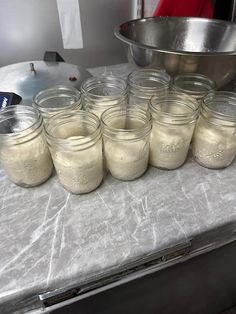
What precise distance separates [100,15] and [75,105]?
0.57 meters

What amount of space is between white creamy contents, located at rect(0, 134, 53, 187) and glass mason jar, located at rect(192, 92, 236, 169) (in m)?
0.32

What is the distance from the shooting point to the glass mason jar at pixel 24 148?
49 cm

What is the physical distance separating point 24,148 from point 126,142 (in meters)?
0.19

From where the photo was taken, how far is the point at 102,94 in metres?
0.64

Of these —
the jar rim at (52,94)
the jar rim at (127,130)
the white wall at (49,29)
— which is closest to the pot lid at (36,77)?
the jar rim at (52,94)

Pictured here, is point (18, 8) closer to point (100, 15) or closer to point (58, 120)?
point (100, 15)

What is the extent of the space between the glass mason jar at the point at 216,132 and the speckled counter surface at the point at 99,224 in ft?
0.10

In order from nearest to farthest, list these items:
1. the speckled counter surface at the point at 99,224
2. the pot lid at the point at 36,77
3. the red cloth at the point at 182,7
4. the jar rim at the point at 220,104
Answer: the speckled counter surface at the point at 99,224 < the jar rim at the point at 220,104 < the pot lid at the point at 36,77 < the red cloth at the point at 182,7

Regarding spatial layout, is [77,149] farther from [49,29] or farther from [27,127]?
[49,29]

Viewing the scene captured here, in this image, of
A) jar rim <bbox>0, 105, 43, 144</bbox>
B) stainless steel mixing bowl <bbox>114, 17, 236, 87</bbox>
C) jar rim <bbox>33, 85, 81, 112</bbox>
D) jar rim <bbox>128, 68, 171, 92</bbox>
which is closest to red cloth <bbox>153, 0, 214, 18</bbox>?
stainless steel mixing bowl <bbox>114, 17, 236, 87</bbox>

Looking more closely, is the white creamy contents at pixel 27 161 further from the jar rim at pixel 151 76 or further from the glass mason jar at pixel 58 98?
the jar rim at pixel 151 76

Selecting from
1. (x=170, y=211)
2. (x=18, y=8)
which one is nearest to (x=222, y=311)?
(x=170, y=211)

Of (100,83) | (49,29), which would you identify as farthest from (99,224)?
(49,29)

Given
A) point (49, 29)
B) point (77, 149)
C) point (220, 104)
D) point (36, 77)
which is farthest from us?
point (49, 29)
